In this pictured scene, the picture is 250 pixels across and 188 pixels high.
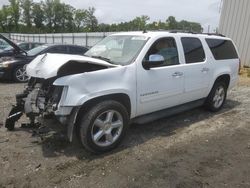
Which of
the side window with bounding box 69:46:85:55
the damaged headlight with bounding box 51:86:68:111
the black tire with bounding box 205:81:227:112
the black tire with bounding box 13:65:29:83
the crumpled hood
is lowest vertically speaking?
the black tire with bounding box 13:65:29:83

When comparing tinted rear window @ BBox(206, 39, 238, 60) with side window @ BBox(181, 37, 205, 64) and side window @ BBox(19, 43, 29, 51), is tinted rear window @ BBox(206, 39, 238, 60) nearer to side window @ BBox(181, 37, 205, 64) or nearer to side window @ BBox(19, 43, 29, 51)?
side window @ BBox(181, 37, 205, 64)

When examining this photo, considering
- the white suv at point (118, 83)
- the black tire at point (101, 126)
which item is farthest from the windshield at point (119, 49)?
the black tire at point (101, 126)

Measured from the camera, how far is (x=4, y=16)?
8006 centimetres

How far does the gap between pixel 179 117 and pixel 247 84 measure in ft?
18.1

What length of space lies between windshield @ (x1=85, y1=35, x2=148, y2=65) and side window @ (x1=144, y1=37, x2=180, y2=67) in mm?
206

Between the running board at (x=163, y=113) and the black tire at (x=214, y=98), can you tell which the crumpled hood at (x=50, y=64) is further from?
the black tire at (x=214, y=98)

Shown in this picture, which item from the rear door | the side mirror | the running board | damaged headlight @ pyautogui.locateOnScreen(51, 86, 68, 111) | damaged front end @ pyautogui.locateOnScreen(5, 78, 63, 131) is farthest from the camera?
the rear door

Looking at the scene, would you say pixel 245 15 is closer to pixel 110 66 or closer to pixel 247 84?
pixel 247 84

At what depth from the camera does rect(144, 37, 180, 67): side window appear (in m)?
4.96

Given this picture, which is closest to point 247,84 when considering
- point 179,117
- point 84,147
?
point 179,117

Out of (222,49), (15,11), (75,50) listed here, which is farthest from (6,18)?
(222,49)

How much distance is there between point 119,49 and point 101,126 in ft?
4.99

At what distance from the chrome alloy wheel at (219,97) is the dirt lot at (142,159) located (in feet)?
3.37

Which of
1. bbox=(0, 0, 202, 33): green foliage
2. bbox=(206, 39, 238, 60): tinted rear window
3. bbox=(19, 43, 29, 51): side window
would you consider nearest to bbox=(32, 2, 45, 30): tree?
bbox=(0, 0, 202, 33): green foliage
